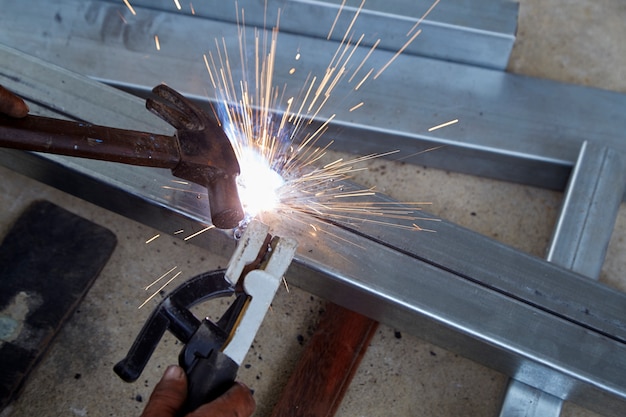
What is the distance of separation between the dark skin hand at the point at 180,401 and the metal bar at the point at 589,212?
3.04ft

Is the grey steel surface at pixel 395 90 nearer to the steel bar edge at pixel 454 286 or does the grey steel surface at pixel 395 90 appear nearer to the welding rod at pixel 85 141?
the steel bar edge at pixel 454 286

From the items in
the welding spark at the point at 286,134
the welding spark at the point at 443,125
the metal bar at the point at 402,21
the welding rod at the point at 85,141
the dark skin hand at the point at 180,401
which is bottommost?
the dark skin hand at the point at 180,401

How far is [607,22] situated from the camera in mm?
2734

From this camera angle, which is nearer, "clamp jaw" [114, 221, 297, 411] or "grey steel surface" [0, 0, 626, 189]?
"clamp jaw" [114, 221, 297, 411]

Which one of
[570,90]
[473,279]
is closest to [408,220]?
[473,279]

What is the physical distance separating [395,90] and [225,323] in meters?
1.17

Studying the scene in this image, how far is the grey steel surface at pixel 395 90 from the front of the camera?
2.30m

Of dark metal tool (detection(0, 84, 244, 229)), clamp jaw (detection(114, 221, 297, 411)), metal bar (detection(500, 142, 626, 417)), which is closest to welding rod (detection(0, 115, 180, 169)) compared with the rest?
dark metal tool (detection(0, 84, 244, 229))

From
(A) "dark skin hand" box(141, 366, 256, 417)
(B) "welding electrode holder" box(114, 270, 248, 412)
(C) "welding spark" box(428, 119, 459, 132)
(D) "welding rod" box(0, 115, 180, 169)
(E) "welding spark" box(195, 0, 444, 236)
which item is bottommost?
(A) "dark skin hand" box(141, 366, 256, 417)

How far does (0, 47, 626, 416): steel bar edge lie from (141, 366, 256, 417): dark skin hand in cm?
46

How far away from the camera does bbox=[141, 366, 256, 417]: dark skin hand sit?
1436 mm

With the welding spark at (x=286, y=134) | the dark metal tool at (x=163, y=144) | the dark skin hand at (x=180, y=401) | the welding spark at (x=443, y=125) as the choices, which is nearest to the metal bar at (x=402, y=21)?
the welding spark at (x=286, y=134)

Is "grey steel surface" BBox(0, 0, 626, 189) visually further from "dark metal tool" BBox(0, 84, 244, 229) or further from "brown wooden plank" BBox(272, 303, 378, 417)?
"dark metal tool" BBox(0, 84, 244, 229)

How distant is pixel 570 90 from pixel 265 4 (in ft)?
3.71
